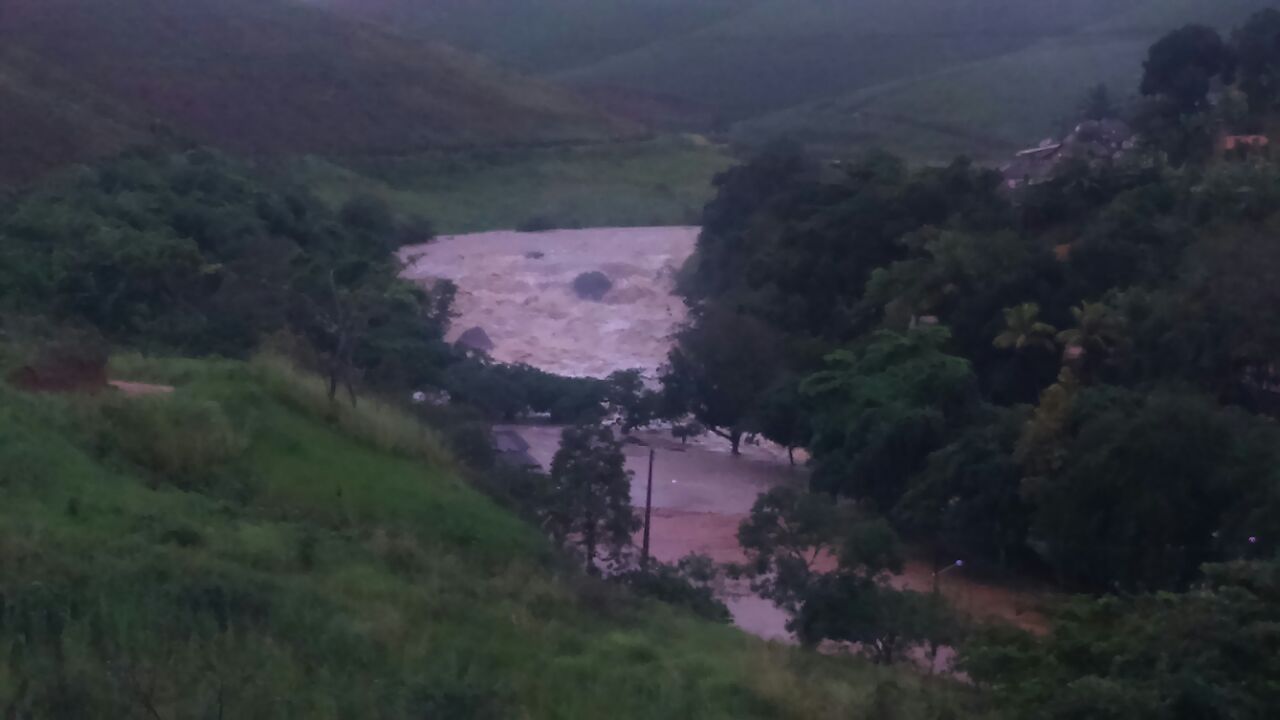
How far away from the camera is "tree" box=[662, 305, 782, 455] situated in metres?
23.5

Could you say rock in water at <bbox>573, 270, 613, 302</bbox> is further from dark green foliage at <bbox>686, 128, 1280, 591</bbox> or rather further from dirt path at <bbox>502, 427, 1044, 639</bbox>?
dirt path at <bbox>502, 427, 1044, 639</bbox>

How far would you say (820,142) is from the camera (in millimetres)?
58156

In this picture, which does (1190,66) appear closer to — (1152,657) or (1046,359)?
(1046,359)

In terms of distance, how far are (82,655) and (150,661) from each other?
0.34 m

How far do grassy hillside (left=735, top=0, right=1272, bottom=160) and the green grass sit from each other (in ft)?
19.5

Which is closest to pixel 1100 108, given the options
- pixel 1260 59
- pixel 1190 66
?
pixel 1190 66

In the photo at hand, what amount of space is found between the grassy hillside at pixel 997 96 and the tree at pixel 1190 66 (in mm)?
17921

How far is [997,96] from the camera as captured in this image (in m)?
58.8

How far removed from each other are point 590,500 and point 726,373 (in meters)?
10.1

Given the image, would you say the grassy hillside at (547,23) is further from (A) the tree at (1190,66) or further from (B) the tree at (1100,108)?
(A) the tree at (1190,66)

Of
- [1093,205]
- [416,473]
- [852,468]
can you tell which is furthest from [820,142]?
[416,473]

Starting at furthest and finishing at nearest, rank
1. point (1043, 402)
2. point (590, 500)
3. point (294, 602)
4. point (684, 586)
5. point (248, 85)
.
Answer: point (248, 85)
point (1043, 402)
point (590, 500)
point (684, 586)
point (294, 602)

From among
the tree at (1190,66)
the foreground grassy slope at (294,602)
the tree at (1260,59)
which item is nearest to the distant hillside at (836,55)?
the tree at (1190,66)

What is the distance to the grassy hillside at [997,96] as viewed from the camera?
55.1m
